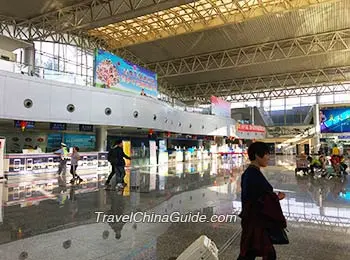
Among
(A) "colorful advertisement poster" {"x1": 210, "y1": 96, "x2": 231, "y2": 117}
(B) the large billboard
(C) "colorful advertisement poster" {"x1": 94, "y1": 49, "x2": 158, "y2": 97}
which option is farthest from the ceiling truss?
(C) "colorful advertisement poster" {"x1": 94, "y1": 49, "x2": 158, "y2": 97}

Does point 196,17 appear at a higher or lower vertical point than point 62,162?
higher

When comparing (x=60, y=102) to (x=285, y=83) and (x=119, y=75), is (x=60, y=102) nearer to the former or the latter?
(x=119, y=75)

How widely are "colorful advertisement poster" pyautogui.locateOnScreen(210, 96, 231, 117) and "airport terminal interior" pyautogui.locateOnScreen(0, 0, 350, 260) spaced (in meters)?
0.25

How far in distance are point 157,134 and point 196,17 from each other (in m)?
10.8

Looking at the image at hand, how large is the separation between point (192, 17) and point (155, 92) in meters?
6.58

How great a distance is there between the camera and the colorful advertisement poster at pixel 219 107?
37312 mm

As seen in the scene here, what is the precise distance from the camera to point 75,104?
19016 millimetres

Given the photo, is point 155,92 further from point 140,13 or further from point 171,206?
point 171,206

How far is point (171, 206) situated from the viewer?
26.8 ft

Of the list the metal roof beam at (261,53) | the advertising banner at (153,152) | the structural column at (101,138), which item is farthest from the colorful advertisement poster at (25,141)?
the metal roof beam at (261,53)

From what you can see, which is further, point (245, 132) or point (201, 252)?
point (245, 132)

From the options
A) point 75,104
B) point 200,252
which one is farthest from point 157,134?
point 200,252

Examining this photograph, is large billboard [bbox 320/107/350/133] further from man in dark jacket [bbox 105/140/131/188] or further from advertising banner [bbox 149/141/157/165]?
man in dark jacket [bbox 105/140/131/188]

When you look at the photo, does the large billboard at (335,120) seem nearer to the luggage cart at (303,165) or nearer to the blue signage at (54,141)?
the luggage cart at (303,165)
